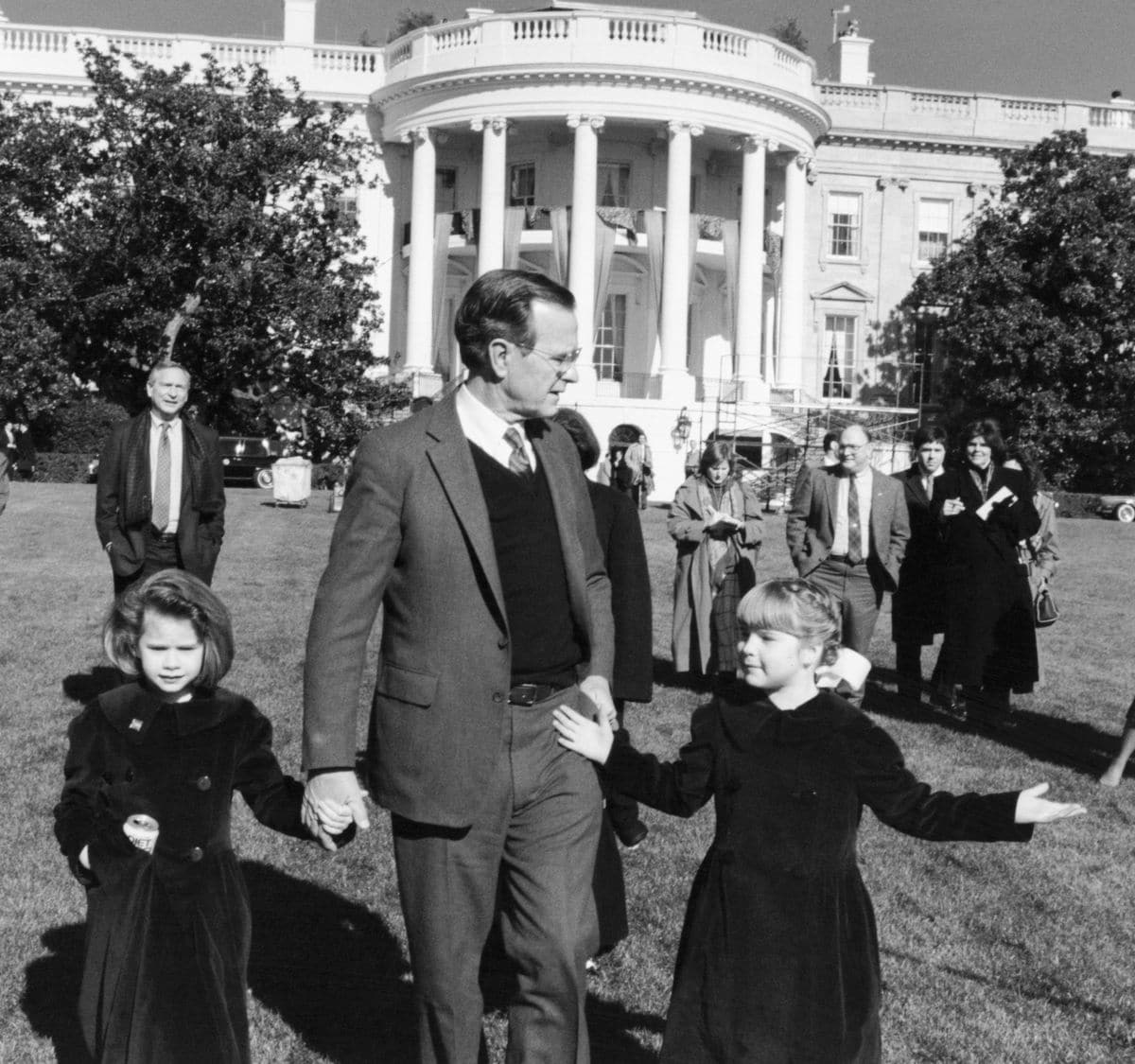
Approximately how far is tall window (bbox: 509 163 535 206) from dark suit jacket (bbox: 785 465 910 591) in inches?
1434

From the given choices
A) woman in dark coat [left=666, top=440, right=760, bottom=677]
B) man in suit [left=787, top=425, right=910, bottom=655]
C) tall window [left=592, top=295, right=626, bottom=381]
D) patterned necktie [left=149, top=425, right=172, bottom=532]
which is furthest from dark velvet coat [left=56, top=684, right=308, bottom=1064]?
tall window [left=592, top=295, right=626, bottom=381]

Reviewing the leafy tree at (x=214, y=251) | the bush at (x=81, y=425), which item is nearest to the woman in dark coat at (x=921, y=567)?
the leafy tree at (x=214, y=251)

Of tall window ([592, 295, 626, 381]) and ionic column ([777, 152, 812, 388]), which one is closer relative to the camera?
ionic column ([777, 152, 812, 388])

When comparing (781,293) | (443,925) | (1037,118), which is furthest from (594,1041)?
(1037,118)

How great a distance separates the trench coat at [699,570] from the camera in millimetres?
11070

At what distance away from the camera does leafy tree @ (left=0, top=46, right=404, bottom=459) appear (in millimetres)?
34062

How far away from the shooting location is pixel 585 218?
41.7 meters

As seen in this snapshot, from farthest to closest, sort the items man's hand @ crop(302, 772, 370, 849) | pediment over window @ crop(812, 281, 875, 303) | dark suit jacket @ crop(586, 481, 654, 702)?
pediment over window @ crop(812, 281, 875, 303)
dark suit jacket @ crop(586, 481, 654, 702)
man's hand @ crop(302, 772, 370, 849)

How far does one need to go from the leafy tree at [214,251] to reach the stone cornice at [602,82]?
6788 mm

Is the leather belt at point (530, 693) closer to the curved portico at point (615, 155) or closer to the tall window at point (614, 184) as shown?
the curved portico at point (615, 155)

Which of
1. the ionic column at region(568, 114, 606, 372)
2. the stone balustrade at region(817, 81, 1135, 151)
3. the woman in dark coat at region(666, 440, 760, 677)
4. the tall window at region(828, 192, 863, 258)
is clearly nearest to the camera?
the woman in dark coat at region(666, 440, 760, 677)

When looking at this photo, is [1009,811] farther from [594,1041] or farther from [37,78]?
[37,78]

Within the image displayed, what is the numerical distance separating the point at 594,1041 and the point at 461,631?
180 centimetres

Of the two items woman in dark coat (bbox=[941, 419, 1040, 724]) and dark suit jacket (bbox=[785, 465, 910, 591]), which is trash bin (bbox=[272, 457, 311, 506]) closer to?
dark suit jacket (bbox=[785, 465, 910, 591])
